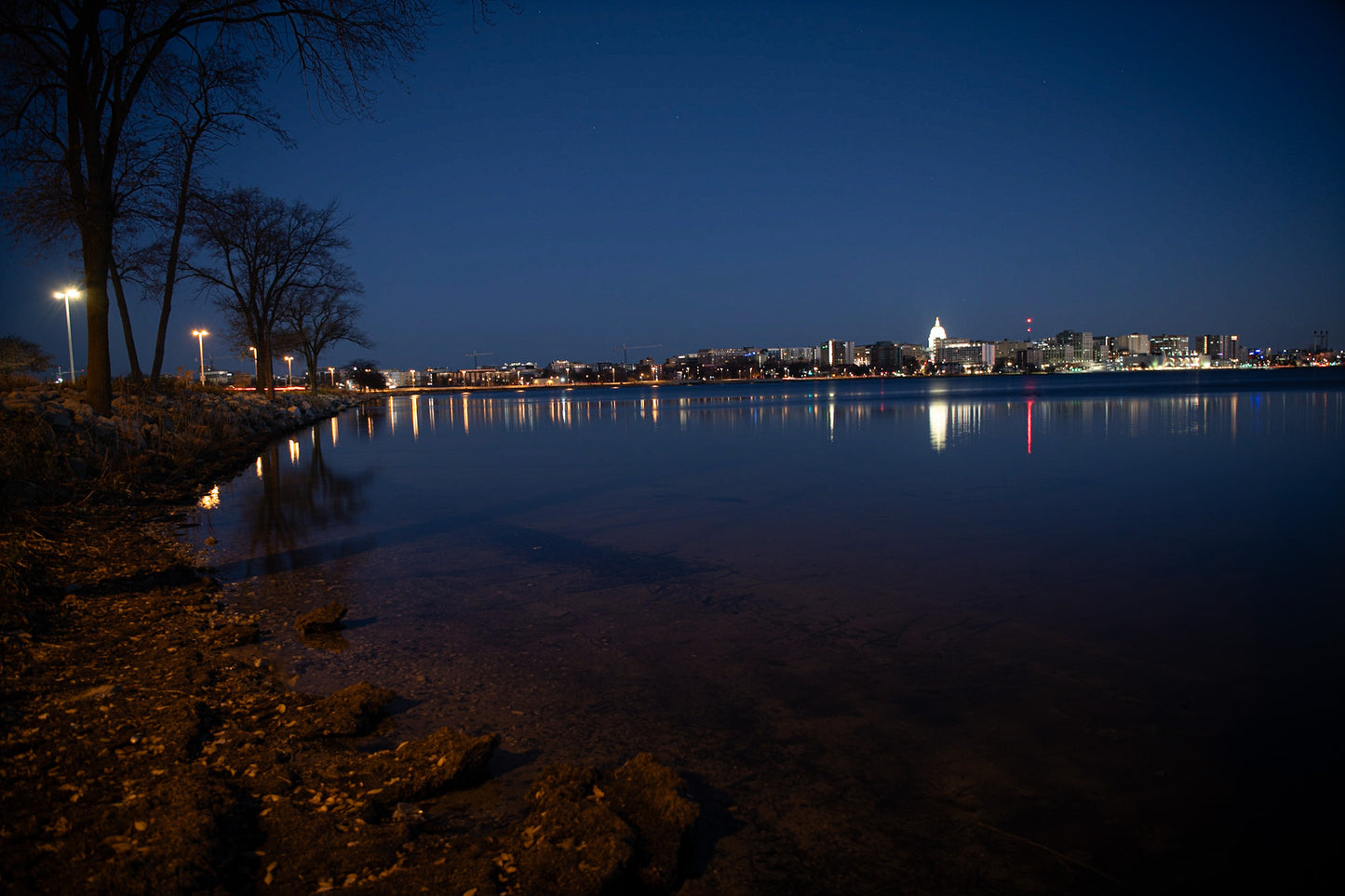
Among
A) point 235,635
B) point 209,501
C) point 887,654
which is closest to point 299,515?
point 209,501

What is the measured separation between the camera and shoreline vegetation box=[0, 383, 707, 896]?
2.55 metres

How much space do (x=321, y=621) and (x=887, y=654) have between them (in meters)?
3.83

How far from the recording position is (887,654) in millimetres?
4922

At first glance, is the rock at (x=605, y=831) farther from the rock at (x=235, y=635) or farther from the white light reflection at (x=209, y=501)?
the white light reflection at (x=209, y=501)

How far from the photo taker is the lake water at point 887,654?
9.93ft

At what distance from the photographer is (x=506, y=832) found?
9.30 feet

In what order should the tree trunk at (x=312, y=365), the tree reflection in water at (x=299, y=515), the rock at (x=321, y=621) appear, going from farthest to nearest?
the tree trunk at (x=312, y=365) → the tree reflection in water at (x=299, y=515) → the rock at (x=321, y=621)

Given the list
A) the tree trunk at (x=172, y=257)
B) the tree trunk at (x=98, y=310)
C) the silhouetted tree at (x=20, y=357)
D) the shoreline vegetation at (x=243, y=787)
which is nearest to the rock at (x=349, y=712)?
the shoreline vegetation at (x=243, y=787)

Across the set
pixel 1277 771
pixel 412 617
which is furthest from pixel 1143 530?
pixel 412 617

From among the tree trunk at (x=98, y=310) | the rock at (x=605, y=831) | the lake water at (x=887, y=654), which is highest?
the tree trunk at (x=98, y=310)

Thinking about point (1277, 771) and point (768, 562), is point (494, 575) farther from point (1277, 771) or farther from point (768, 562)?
point (1277, 771)

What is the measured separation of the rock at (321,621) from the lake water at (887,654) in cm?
16

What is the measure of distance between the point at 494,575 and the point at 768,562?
2.55 metres

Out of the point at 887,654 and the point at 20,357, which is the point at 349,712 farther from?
the point at 20,357
